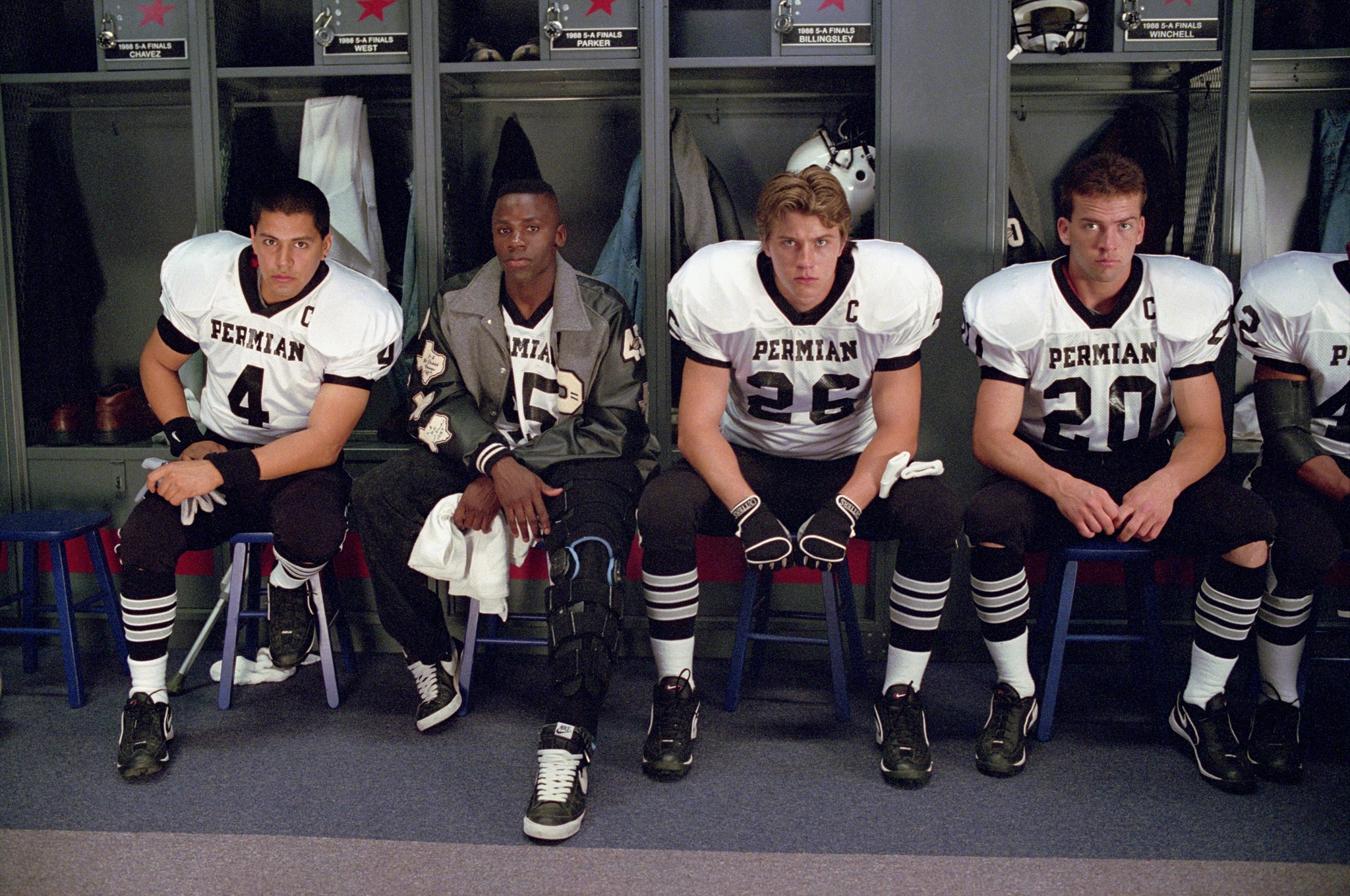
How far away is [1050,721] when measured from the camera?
214 cm

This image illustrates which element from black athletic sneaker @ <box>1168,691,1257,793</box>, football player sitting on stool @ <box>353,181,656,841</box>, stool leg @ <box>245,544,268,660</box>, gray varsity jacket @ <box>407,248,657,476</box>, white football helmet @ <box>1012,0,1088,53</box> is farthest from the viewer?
white football helmet @ <box>1012,0,1088,53</box>

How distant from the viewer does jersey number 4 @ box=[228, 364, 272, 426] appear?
2.38m

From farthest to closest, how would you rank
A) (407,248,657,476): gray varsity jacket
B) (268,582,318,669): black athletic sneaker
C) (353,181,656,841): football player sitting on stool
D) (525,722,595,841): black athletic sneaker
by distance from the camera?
(268,582,318,669): black athletic sneaker → (407,248,657,476): gray varsity jacket → (353,181,656,841): football player sitting on stool → (525,722,595,841): black athletic sneaker

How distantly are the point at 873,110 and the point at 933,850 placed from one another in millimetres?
1969

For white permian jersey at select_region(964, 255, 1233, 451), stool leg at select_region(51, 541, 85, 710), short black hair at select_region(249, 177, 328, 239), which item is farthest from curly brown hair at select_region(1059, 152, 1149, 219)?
stool leg at select_region(51, 541, 85, 710)

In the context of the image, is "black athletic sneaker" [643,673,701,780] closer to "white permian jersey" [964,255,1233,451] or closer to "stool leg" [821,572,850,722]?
"stool leg" [821,572,850,722]

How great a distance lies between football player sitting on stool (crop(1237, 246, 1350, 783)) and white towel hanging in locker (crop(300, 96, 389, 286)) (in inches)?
90.3

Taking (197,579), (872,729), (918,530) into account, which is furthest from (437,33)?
(872,729)

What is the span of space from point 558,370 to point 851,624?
3.00ft

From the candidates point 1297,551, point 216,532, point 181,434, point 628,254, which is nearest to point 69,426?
point 181,434

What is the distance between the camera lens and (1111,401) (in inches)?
86.7

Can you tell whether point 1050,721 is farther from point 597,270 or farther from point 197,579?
point 197,579

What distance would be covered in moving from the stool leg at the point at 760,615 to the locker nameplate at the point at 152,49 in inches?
→ 83.6

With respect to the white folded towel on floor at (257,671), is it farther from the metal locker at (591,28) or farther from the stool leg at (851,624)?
the metal locker at (591,28)
